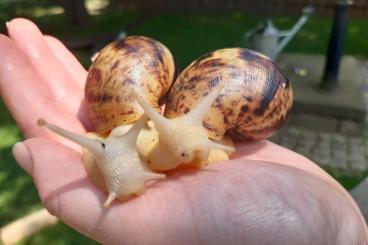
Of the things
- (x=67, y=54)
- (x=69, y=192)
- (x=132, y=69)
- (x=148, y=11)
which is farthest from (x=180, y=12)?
(x=69, y=192)

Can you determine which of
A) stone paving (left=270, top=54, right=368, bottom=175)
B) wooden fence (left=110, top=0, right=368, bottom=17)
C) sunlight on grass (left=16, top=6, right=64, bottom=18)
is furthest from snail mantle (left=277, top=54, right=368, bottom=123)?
sunlight on grass (left=16, top=6, right=64, bottom=18)

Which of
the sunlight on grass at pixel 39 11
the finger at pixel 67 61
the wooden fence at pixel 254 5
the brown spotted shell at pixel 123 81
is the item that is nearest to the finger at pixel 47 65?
the finger at pixel 67 61

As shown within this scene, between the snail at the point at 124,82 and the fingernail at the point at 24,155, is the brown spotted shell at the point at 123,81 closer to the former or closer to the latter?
the snail at the point at 124,82

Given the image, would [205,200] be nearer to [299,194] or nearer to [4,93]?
[299,194]

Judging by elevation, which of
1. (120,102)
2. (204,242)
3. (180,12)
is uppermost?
(120,102)

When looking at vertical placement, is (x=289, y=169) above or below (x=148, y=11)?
above

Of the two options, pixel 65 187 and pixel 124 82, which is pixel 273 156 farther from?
pixel 65 187

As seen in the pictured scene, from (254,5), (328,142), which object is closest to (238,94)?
(328,142)
